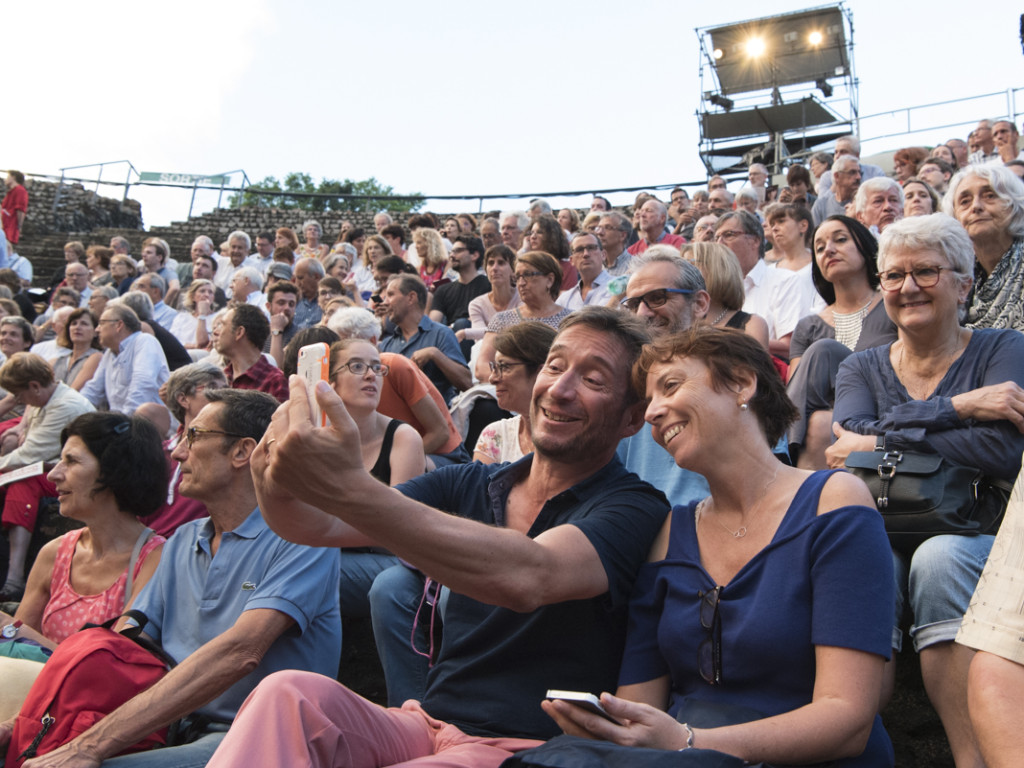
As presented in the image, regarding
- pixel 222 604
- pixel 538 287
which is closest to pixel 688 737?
pixel 222 604

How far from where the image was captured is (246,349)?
554cm

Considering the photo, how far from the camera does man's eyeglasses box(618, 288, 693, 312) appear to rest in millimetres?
3332

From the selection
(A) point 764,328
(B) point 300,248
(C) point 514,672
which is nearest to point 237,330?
(A) point 764,328

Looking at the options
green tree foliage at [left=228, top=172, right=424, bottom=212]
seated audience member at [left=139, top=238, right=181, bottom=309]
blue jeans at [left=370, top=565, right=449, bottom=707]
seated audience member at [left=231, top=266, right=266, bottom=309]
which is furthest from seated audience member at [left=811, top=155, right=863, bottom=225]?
green tree foliage at [left=228, top=172, right=424, bottom=212]

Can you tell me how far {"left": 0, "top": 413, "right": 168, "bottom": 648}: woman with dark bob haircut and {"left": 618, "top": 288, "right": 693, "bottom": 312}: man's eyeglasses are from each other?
76.9 inches

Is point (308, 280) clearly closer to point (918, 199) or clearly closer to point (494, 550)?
point (918, 199)

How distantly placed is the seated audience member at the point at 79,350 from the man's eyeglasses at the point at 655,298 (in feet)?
17.5

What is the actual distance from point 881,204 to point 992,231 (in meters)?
1.83

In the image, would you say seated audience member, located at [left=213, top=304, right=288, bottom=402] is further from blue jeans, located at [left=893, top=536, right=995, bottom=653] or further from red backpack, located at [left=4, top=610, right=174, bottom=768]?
blue jeans, located at [left=893, top=536, right=995, bottom=653]

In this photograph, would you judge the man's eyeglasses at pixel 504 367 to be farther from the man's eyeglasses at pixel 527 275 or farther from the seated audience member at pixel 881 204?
the seated audience member at pixel 881 204

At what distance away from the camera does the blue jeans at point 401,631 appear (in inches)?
109

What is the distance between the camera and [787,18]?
22750 millimetres

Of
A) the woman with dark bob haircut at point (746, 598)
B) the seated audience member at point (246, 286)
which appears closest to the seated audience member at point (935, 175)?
the seated audience member at point (246, 286)

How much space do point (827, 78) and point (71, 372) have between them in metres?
20.0
